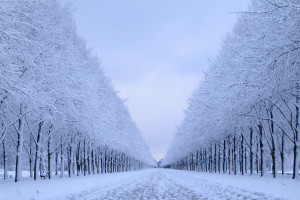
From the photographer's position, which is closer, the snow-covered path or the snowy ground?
the snow-covered path

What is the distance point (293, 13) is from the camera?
39.5ft

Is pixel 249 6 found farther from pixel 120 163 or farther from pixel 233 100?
pixel 120 163

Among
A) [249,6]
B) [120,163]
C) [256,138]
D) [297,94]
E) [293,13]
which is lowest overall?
[120,163]

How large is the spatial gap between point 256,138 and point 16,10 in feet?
109

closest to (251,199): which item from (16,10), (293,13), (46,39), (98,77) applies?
(293,13)

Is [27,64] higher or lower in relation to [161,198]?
higher

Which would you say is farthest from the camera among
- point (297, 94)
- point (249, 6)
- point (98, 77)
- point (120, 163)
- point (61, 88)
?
point (120, 163)

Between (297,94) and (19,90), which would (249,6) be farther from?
(19,90)

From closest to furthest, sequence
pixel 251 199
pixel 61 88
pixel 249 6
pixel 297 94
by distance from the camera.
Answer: pixel 251 199 → pixel 61 88 → pixel 297 94 → pixel 249 6

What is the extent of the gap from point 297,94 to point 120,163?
6693 centimetres

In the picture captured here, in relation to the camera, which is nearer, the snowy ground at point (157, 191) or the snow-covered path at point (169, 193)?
the snow-covered path at point (169, 193)

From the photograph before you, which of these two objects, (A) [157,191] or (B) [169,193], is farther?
(A) [157,191]

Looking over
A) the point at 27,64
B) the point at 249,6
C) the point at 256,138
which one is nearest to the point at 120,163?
the point at 256,138

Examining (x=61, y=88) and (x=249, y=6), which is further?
(x=249, y=6)
